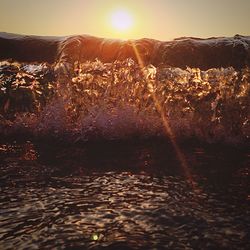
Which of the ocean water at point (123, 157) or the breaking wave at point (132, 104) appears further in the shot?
the breaking wave at point (132, 104)

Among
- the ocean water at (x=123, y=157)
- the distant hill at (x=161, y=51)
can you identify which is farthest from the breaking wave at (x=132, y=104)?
the distant hill at (x=161, y=51)

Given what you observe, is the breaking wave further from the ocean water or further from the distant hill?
the distant hill

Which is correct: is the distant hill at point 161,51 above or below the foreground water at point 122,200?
above

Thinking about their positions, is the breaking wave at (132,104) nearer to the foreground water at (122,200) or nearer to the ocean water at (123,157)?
the ocean water at (123,157)

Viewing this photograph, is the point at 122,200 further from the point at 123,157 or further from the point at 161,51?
the point at 161,51

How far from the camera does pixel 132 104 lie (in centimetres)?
678

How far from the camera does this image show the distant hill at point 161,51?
654 cm

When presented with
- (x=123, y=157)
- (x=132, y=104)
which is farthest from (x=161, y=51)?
(x=123, y=157)

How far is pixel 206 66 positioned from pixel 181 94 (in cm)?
68

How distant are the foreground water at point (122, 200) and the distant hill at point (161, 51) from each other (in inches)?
83.7

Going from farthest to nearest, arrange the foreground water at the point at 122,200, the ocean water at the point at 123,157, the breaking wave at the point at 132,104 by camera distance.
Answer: the breaking wave at the point at 132,104 < the ocean water at the point at 123,157 < the foreground water at the point at 122,200

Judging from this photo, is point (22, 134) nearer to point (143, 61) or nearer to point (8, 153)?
point (8, 153)

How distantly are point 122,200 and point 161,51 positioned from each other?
421cm

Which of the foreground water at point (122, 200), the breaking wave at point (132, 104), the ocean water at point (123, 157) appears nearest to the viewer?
the foreground water at point (122, 200)
